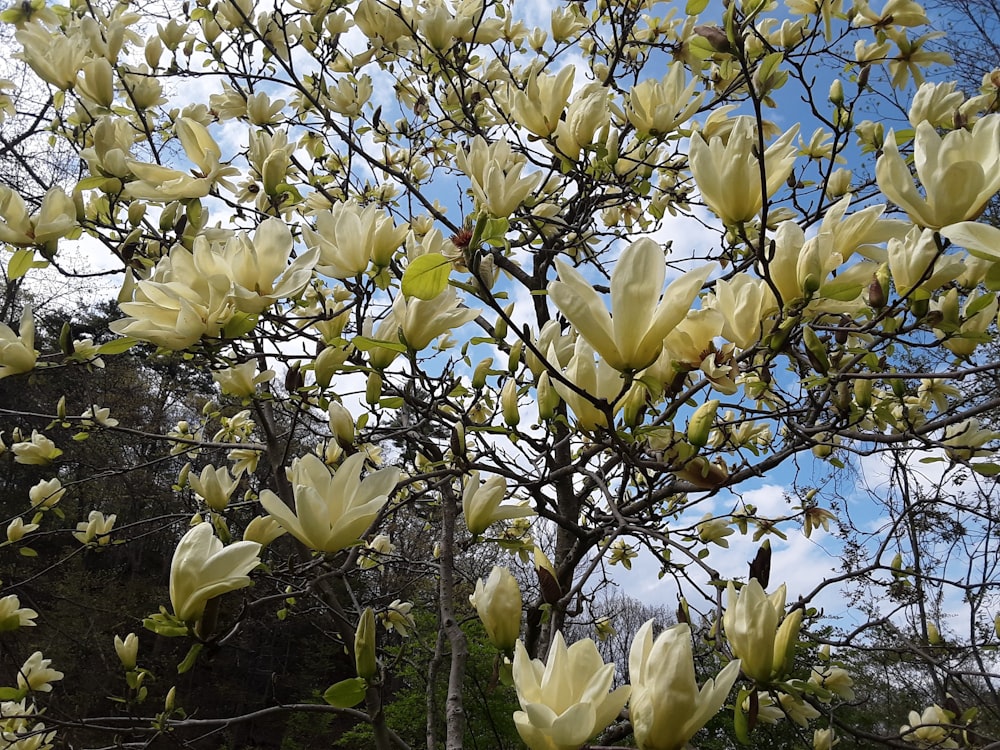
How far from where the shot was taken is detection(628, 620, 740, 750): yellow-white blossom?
542mm

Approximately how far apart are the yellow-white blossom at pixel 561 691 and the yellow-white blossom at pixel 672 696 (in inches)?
1.2

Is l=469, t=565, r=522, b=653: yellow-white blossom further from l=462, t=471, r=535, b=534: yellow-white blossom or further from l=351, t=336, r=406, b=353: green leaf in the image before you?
l=351, t=336, r=406, b=353: green leaf

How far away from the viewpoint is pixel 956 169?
0.64 metres

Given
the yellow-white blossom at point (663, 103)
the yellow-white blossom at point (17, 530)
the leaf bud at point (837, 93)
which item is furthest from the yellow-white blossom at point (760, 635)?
the yellow-white blossom at point (17, 530)

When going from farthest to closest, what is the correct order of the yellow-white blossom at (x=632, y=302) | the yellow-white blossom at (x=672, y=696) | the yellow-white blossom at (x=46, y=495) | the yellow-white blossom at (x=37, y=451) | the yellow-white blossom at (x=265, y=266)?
the yellow-white blossom at (x=46, y=495) < the yellow-white blossom at (x=37, y=451) < the yellow-white blossom at (x=265, y=266) < the yellow-white blossom at (x=632, y=302) < the yellow-white blossom at (x=672, y=696)

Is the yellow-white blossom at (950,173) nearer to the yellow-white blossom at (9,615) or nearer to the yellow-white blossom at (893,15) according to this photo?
the yellow-white blossom at (893,15)

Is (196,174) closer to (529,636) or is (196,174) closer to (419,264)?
(419,264)

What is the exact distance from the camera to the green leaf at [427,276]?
2.29 ft

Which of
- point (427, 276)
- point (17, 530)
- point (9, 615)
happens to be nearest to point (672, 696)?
point (427, 276)

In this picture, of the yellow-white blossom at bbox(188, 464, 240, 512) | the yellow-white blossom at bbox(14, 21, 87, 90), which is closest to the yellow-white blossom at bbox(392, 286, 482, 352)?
the yellow-white blossom at bbox(188, 464, 240, 512)

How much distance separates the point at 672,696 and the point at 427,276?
19.3 inches

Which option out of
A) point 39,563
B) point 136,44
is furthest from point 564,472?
point 39,563

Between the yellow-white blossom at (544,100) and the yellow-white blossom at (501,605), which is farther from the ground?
the yellow-white blossom at (544,100)

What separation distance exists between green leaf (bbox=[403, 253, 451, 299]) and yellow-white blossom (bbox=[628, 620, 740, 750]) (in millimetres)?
425
